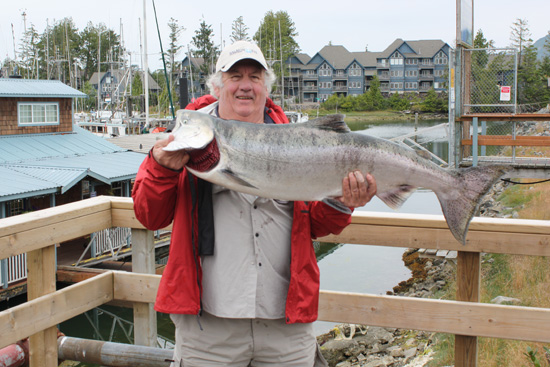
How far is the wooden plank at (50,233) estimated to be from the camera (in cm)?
277

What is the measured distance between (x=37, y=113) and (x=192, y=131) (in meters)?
20.6

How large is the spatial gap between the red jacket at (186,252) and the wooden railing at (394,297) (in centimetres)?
76

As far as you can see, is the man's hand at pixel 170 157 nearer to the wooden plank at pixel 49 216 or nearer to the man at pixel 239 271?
the man at pixel 239 271

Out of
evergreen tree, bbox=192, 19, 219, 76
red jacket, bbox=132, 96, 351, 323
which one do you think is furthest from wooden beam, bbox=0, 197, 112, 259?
evergreen tree, bbox=192, 19, 219, 76

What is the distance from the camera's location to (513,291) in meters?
8.88

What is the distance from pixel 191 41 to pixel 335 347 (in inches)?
3447

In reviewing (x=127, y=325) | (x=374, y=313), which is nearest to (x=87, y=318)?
(x=127, y=325)

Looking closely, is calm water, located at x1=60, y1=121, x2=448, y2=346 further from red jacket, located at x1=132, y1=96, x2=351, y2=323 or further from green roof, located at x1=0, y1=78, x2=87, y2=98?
red jacket, located at x1=132, y1=96, x2=351, y2=323

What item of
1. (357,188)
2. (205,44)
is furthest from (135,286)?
(205,44)

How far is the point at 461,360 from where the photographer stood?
314 cm

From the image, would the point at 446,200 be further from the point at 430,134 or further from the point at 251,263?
the point at 430,134

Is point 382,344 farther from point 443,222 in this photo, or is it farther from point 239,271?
point 239,271

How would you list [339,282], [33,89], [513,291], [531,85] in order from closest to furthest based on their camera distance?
[513,291] → [339,282] → [33,89] → [531,85]

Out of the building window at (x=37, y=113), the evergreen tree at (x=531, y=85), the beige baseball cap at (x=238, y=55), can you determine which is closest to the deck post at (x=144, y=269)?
the beige baseball cap at (x=238, y=55)
